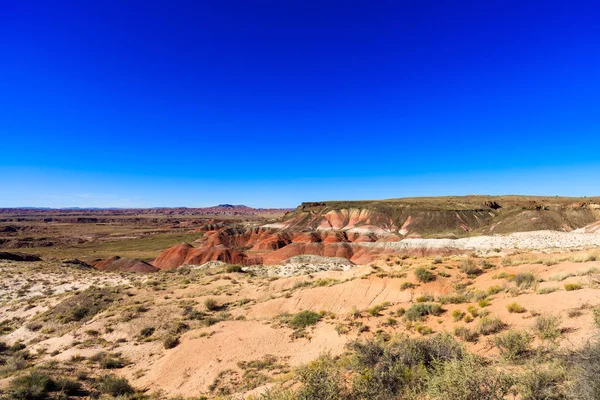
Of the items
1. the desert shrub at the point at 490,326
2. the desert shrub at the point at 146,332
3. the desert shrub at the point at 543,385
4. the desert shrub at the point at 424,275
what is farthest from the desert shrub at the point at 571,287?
the desert shrub at the point at 146,332

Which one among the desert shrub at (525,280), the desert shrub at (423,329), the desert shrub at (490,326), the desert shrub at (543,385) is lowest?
the desert shrub at (423,329)

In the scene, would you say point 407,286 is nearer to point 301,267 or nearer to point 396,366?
point 396,366

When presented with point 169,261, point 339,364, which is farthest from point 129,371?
point 169,261

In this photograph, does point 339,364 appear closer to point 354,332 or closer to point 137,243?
point 354,332

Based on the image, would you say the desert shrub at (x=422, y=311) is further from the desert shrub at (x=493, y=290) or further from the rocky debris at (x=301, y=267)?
the rocky debris at (x=301, y=267)

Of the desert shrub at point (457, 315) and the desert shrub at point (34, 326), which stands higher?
the desert shrub at point (457, 315)

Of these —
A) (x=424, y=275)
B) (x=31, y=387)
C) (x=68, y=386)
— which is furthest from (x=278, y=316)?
(x=31, y=387)

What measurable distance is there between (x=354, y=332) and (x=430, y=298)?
15.8 ft

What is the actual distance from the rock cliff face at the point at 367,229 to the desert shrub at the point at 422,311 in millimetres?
40491

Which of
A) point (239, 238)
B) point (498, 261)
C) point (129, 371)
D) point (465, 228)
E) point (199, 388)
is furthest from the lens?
point (239, 238)

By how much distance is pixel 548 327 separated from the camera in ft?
27.2

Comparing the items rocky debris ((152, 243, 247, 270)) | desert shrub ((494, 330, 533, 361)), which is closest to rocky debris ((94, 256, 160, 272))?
rocky debris ((152, 243, 247, 270))

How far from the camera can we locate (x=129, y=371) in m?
12.4

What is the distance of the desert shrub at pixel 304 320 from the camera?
1443cm
